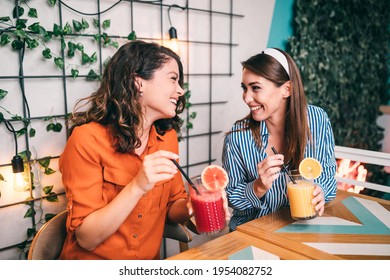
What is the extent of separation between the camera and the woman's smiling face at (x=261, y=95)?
175cm

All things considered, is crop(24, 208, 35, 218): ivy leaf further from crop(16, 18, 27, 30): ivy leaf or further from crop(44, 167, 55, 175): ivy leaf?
crop(16, 18, 27, 30): ivy leaf

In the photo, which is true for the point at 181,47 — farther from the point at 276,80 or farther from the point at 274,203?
the point at 274,203

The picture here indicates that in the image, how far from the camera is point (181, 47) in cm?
243

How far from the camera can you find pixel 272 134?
187 centimetres

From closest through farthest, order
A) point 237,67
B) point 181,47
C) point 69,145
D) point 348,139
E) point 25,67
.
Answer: point 69,145
point 25,67
point 181,47
point 237,67
point 348,139

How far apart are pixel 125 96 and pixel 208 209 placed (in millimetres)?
587

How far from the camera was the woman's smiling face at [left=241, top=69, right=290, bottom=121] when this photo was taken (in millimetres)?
1755

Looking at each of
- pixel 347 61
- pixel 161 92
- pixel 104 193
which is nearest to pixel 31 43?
pixel 161 92

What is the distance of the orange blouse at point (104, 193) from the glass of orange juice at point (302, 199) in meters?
0.56

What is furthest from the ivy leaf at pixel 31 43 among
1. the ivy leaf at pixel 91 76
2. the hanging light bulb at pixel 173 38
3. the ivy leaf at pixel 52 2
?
the hanging light bulb at pixel 173 38

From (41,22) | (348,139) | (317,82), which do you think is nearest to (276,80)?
(41,22)

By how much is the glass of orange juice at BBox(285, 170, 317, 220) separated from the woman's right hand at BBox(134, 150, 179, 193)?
53 centimetres

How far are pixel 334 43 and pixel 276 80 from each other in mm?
2328

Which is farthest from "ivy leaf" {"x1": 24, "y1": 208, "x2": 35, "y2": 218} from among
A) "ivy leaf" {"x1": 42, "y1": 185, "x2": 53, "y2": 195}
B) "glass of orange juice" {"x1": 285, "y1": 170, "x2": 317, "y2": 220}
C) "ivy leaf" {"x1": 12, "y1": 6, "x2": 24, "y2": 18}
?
"glass of orange juice" {"x1": 285, "y1": 170, "x2": 317, "y2": 220}
